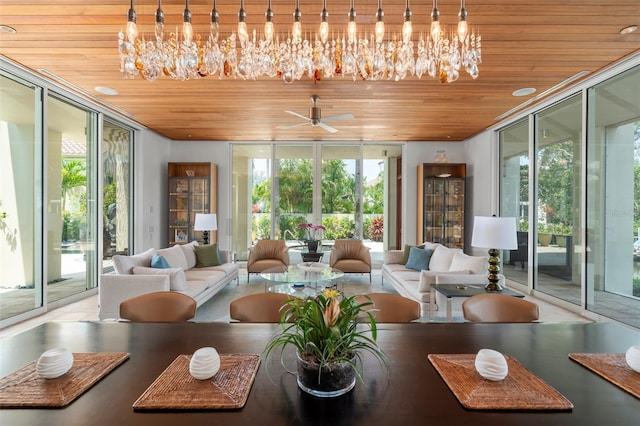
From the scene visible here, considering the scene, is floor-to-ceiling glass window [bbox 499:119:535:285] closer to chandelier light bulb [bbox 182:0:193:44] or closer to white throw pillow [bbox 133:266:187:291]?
white throw pillow [bbox 133:266:187:291]

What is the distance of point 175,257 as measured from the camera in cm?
474

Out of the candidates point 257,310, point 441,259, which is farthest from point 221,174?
point 257,310

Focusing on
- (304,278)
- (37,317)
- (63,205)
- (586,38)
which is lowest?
(37,317)

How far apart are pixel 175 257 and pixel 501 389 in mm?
4444

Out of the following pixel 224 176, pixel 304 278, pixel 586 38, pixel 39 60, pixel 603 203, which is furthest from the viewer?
pixel 224 176

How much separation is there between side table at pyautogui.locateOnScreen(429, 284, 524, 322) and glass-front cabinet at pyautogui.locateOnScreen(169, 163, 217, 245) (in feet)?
16.5

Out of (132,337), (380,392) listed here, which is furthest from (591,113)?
(132,337)

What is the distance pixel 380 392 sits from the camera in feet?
3.71

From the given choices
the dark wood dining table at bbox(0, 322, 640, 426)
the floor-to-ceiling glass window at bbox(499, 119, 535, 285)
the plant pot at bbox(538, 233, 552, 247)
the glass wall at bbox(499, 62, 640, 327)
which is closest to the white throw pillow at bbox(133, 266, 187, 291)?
the dark wood dining table at bbox(0, 322, 640, 426)

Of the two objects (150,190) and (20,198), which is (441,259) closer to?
(20,198)

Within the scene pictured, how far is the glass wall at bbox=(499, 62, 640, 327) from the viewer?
361cm

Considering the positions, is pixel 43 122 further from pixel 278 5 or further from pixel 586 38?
pixel 586 38

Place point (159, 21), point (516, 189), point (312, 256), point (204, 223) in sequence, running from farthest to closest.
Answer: point (312, 256)
point (204, 223)
point (516, 189)
point (159, 21)

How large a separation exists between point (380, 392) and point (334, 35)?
2895 mm
